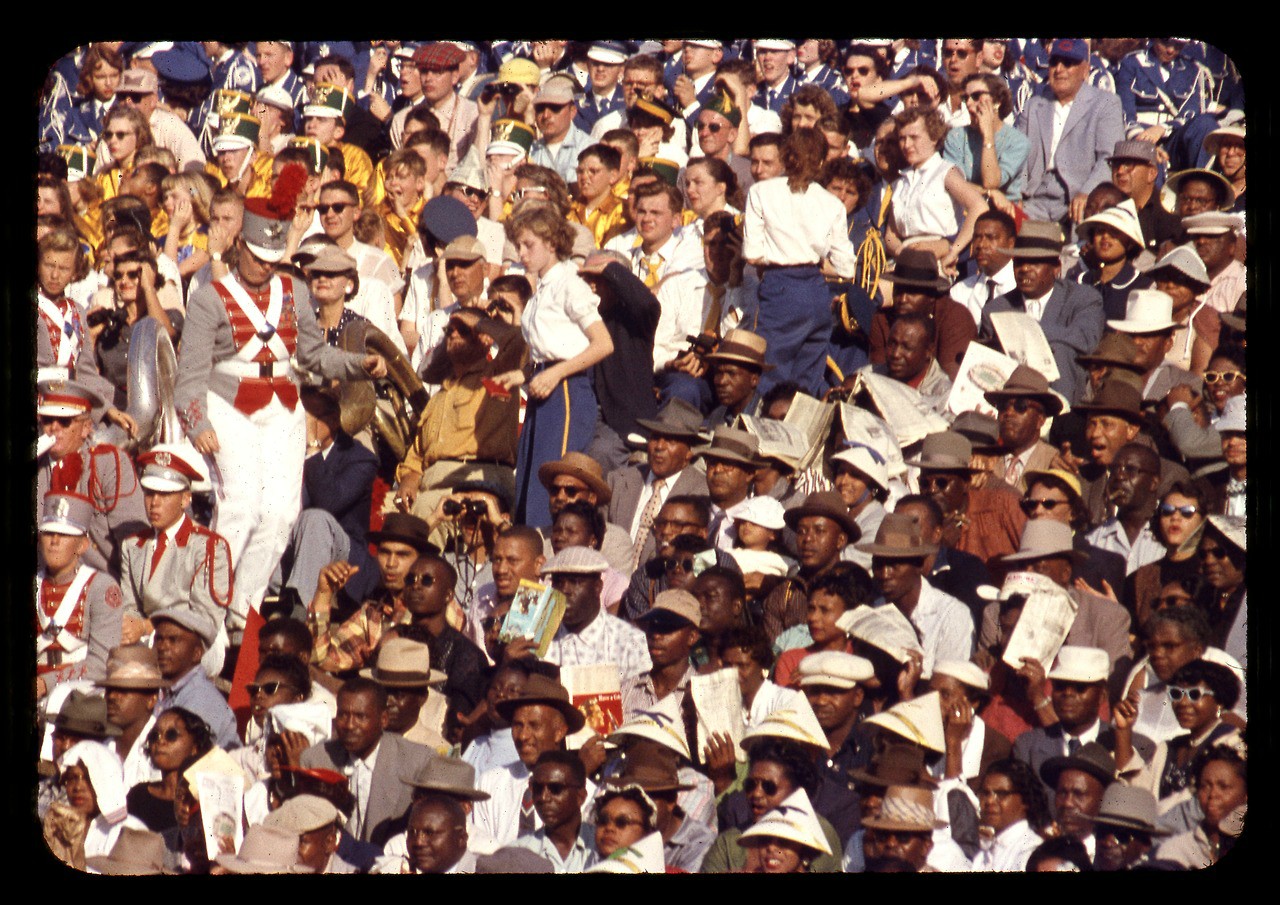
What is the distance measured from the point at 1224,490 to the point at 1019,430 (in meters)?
1.09

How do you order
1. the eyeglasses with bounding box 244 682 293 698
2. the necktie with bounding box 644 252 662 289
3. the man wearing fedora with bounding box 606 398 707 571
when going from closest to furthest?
1. the eyeglasses with bounding box 244 682 293 698
2. the man wearing fedora with bounding box 606 398 707 571
3. the necktie with bounding box 644 252 662 289

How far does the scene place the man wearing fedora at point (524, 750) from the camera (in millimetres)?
15289

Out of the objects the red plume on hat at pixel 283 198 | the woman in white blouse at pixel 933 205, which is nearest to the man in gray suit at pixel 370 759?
the red plume on hat at pixel 283 198

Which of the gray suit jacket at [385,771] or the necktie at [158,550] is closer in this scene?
the gray suit jacket at [385,771]

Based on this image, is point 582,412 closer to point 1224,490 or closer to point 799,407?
point 799,407

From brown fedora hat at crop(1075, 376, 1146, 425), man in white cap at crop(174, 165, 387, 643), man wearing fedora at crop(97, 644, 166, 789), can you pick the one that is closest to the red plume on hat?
man in white cap at crop(174, 165, 387, 643)

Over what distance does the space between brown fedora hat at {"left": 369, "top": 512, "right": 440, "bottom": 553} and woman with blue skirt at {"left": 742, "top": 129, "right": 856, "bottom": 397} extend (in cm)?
193

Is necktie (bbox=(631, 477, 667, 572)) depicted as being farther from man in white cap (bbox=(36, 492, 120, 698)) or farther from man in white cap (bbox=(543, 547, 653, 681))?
man in white cap (bbox=(36, 492, 120, 698))

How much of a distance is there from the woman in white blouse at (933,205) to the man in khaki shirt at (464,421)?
2.14 metres

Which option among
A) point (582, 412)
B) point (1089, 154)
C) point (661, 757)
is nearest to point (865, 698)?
point (661, 757)

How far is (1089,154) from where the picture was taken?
16.1 meters

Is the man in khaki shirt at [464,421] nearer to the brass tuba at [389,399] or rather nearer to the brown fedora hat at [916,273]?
the brass tuba at [389,399]

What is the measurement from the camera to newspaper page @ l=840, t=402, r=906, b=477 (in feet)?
52.0

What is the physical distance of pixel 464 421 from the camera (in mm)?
16047
